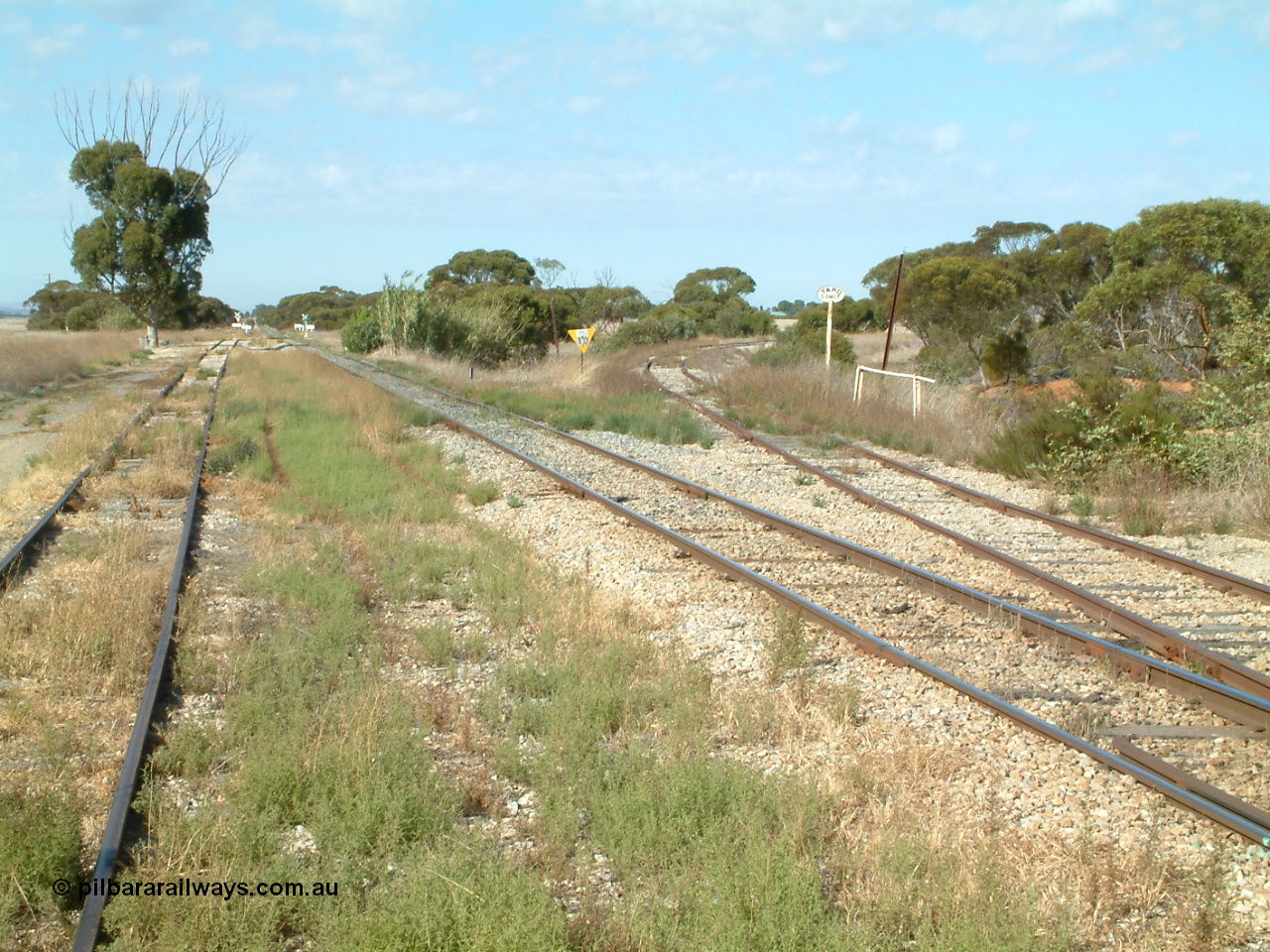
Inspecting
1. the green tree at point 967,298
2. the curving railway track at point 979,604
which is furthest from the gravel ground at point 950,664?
the green tree at point 967,298

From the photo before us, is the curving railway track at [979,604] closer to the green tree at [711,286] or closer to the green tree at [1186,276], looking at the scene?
the green tree at [1186,276]

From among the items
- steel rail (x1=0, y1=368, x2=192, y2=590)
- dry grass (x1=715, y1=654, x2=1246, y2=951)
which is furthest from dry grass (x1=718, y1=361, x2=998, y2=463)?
steel rail (x1=0, y1=368, x2=192, y2=590)

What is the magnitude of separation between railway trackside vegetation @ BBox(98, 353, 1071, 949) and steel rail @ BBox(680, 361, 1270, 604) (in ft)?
14.2

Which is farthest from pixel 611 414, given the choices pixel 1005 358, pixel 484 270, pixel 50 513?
pixel 484 270

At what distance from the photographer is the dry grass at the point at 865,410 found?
17.8m

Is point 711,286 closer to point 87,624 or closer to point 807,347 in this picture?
point 807,347

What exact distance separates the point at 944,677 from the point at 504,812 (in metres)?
2.86

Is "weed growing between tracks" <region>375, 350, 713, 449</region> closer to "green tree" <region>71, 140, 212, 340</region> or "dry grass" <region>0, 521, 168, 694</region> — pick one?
"dry grass" <region>0, 521, 168, 694</region>

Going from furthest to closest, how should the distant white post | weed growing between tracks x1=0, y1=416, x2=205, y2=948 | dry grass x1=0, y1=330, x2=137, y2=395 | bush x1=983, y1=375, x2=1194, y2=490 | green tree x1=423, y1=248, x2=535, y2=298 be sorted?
green tree x1=423, y1=248, x2=535, y2=298 < dry grass x1=0, y1=330, x2=137, y2=395 < the distant white post < bush x1=983, y1=375, x2=1194, y2=490 < weed growing between tracks x1=0, y1=416, x2=205, y2=948

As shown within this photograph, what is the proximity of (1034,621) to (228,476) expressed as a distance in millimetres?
10458

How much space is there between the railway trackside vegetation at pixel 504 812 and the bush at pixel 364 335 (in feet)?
141

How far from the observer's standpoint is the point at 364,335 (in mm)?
49469

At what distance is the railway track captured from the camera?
459cm

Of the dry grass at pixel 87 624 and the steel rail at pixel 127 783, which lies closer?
the steel rail at pixel 127 783
